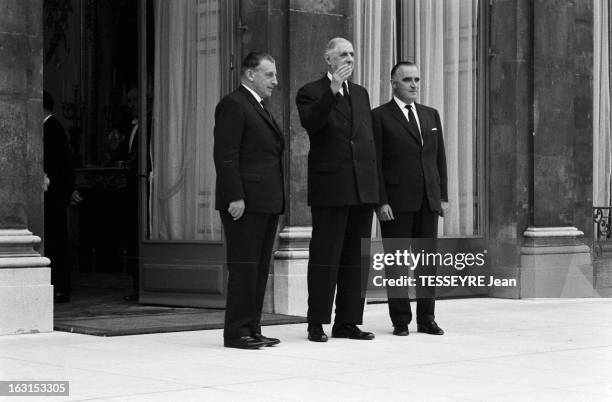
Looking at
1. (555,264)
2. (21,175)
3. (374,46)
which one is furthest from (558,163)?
(21,175)

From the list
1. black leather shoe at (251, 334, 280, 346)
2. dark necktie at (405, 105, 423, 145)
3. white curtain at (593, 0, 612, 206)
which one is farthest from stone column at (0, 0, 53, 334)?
white curtain at (593, 0, 612, 206)

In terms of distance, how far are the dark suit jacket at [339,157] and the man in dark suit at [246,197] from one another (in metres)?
0.43

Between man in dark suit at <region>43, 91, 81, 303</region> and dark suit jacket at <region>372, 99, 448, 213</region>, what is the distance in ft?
12.4

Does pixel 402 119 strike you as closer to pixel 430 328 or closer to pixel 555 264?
pixel 430 328

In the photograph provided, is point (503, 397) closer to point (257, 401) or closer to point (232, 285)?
point (257, 401)

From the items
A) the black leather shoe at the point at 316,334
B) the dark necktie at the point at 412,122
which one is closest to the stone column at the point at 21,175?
the black leather shoe at the point at 316,334

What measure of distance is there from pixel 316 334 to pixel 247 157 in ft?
4.55

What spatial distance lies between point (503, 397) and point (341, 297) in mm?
2996

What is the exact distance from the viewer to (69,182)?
12.6 meters

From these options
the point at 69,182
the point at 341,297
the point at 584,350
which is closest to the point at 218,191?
the point at 341,297

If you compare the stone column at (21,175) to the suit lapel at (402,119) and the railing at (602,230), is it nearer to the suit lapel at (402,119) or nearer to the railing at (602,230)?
the suit lapel at (402,119)

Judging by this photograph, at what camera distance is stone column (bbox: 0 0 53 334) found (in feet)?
31.3

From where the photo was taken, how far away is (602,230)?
14.6 metres

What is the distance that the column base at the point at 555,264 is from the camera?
44.2 feet
